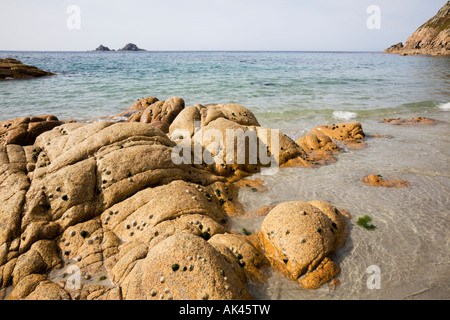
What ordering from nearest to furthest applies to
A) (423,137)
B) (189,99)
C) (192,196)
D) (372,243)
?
(372,243), (192,196), (423,137), (189,99)

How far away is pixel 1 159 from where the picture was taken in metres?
10.3

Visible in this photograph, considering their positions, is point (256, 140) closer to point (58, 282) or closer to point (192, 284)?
point (192, 284)

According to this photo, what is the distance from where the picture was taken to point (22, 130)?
14.3 metres

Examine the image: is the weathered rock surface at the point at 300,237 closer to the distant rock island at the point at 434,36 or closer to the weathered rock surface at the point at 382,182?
the weathered rock surface at the point at 382,182

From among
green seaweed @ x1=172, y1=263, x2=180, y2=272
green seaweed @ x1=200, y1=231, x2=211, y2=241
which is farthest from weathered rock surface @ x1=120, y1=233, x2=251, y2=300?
green seaweed @ x1=200, y1=231, x2=211, y2=241

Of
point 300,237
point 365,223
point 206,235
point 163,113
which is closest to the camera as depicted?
point 300,237

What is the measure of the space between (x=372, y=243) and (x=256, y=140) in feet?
26.2

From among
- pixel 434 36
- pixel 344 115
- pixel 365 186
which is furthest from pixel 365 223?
pixel 434 36

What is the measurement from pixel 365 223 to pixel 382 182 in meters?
Answer: 4.00

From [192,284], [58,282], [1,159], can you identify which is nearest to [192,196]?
[192,284]

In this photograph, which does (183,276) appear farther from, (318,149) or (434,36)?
(434,36)

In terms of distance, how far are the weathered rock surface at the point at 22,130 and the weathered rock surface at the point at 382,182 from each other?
710 inches

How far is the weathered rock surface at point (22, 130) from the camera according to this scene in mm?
13860

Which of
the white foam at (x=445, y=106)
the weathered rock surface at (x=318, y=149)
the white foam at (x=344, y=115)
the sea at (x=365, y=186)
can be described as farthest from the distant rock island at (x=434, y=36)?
the weathered rock surface at (x=318, y=149)
